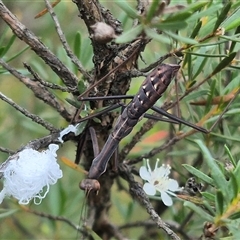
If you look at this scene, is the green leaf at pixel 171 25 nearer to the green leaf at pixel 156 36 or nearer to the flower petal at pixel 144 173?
the green leaf at pixel 156 36

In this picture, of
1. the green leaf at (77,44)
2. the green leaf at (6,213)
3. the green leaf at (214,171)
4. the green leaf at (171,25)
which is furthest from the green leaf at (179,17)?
the green leaf at (6,213)

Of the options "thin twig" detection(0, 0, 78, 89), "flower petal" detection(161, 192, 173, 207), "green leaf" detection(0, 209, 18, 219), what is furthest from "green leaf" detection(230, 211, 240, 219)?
"green leaf" detection(0, 209, 18, 219)

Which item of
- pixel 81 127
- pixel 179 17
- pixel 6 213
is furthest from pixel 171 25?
pixel 6 213

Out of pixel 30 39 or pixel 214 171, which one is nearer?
pixel 214 171

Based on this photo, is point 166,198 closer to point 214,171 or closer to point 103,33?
point 214,171

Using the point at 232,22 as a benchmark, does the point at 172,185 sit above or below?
below

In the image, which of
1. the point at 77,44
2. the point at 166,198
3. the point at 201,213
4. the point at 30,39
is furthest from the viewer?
the point at 77,44

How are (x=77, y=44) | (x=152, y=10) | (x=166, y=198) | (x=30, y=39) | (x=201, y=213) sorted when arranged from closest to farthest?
(x=152, y=10), (x=201, y=213), (x=30, y=39), (x=166, y=198), (x=77, y=44)
